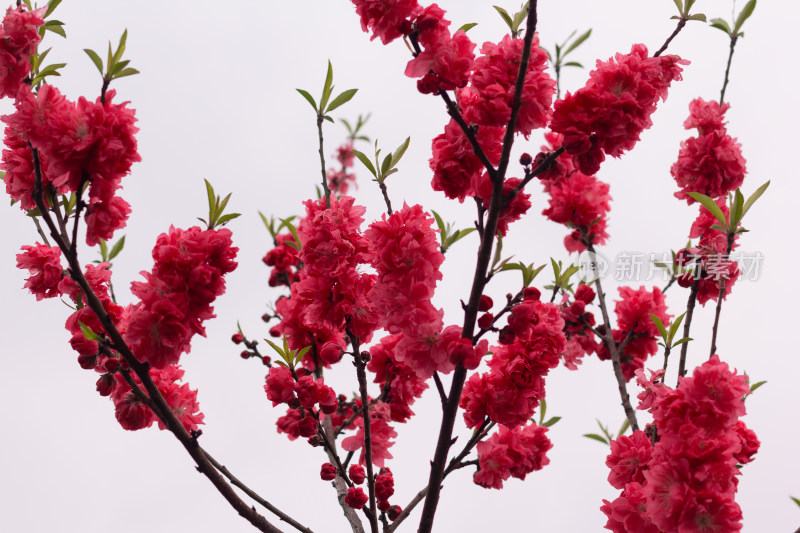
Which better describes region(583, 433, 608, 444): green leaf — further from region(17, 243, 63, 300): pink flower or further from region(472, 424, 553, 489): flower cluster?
region(17, 243, 63, 300): pink flower

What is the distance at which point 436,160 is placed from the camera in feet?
5.25

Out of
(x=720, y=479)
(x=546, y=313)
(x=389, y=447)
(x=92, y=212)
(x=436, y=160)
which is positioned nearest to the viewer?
(x=720, y=479)

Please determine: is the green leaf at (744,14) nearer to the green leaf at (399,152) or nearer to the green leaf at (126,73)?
the green leaf at (399,152)

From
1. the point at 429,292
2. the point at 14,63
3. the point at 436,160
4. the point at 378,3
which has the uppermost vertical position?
the point at 378,3

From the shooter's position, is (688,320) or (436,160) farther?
(688,320)

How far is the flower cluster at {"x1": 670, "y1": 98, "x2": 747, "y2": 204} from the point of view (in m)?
2.37

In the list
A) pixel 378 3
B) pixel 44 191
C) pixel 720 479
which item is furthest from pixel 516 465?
pixel 44 191

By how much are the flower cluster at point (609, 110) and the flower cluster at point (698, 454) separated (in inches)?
22.3

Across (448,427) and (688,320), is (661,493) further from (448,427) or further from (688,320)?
(688,320)

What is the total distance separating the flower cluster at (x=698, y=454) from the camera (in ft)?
4.48

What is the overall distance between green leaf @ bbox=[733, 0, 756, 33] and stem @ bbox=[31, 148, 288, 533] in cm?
243

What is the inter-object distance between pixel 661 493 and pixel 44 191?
5.39ft

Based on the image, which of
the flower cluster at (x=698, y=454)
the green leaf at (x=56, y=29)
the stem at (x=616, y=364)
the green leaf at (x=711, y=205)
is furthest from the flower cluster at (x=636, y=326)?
the green leaf at (x=56, y=29)

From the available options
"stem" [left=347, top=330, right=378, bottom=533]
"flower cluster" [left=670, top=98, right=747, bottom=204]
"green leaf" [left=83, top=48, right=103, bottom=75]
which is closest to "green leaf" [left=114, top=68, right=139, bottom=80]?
"green leaf" [left=83, top=48, right=103, bottom=75]
